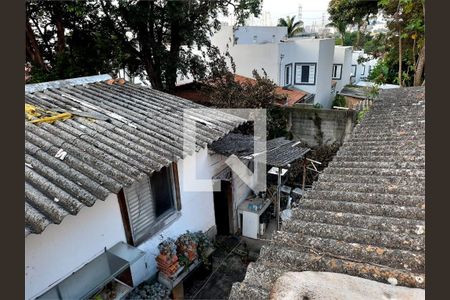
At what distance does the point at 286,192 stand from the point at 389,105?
19.0ft

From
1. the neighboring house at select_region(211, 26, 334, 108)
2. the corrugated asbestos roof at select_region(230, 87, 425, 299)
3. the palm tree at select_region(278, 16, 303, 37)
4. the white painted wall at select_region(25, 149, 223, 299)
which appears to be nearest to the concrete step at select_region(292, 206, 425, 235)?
the corrugated asbestos roof at select_region(230, 87, 425, 299)

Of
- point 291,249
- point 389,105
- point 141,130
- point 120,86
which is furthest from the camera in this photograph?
point 120,86

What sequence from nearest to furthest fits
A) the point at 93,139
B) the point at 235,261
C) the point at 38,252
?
the point at 38,252 → the point at 93,139 → the point at 235,261

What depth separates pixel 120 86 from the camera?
9.40 meters

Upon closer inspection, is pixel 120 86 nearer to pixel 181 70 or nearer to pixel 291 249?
pixel 181 70

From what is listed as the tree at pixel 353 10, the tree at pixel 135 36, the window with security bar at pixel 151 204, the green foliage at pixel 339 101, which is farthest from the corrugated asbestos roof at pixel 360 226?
the green foliage at pixel 339 101

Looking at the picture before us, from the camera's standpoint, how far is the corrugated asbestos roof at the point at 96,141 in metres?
3.98

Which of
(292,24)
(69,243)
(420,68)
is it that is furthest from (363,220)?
(292,24)

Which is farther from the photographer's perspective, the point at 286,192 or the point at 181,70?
the point at 181,70

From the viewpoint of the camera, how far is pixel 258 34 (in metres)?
26.4

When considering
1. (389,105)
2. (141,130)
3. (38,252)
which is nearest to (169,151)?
(141,130)

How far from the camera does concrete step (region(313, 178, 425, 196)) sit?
11.0ft

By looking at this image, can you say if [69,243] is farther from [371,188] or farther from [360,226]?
[371,188]

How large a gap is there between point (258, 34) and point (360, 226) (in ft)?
85.5
